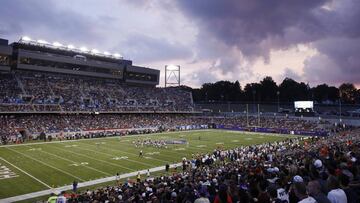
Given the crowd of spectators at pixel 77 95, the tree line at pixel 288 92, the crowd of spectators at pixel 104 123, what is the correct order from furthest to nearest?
the tree line at pixel 288 92
the crowd of spectators at pixel 77 95
the crowd of spectators at pixel 104 123

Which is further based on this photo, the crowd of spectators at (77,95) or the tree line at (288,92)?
the tree line at (288,92)

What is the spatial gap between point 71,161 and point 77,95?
124ft

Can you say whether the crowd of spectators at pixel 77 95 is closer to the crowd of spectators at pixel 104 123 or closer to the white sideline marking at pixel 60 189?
the crowd of spectators at pixel 104 123

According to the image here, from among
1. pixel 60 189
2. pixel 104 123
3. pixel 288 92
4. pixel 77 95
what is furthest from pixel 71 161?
pixel 288 92

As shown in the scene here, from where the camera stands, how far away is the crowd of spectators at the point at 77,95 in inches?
2201

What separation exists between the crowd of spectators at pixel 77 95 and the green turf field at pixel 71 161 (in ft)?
53.7

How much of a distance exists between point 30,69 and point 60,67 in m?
6.77

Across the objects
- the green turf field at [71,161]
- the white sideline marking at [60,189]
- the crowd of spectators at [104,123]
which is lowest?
the white sideline marking at [60,189]

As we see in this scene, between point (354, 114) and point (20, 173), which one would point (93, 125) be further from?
point (354, 114)

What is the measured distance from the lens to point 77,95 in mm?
66000

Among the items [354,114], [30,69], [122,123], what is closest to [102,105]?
[122,123]

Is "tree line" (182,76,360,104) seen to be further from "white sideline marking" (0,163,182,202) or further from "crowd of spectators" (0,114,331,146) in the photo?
"white sideline marking" (0,163,182,202)

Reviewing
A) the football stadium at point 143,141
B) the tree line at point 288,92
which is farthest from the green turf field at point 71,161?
the tree line at point 288,92

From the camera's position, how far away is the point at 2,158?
32.0 metres
